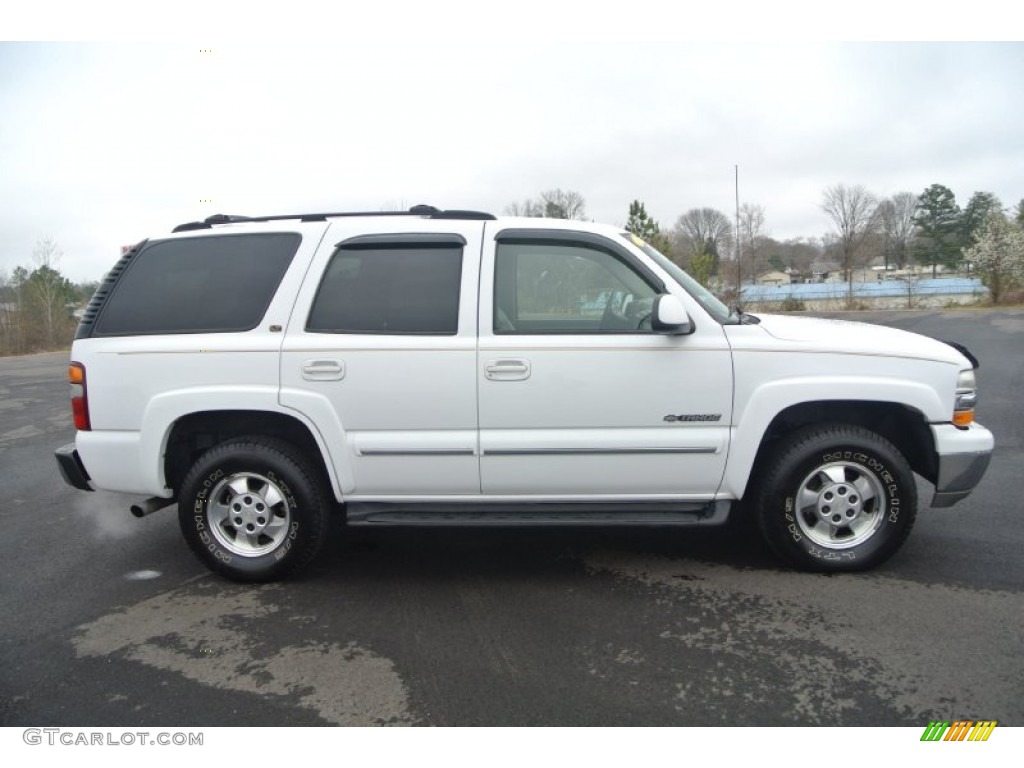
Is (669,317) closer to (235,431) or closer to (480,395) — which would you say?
(480,395)

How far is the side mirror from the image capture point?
3.45m

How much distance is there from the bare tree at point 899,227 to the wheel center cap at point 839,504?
187 ft

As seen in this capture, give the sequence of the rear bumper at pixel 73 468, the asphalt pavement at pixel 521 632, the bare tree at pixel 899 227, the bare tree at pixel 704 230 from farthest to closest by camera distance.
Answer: the bare tree at pixel 899 227
the bare tree at pixel 704 230
the rear bumper at pixel 73 468
the asphalt pavement at pixel 521 632

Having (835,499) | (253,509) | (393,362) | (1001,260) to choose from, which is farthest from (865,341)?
(1001,260)

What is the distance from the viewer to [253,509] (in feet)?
12.6

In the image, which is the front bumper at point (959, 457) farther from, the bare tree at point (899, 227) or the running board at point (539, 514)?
the bare tree at point (899, 227)

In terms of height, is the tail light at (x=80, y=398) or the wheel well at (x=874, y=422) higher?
the tail light at (x=80, y=398)

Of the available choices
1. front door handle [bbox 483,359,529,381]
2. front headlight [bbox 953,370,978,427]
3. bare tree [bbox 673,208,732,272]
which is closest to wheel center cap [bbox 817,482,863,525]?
front headlight [bbox 953,370,978,427]

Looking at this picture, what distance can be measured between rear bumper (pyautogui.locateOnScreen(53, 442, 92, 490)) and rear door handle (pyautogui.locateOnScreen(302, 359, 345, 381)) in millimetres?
1518

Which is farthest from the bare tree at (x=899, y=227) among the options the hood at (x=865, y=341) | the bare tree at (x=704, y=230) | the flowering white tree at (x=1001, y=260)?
the hood at (x=865, y=341)

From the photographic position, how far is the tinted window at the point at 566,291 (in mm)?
3729

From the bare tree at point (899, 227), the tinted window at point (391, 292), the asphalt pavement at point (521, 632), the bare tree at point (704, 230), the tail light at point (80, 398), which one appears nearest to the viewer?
the asphalt pavement at point (521, 632)

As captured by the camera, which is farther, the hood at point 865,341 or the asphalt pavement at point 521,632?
the hood at point 865,341
